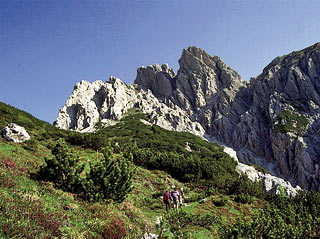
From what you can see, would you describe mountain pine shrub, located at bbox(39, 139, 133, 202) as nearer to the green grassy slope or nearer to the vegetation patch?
the green grassy slope

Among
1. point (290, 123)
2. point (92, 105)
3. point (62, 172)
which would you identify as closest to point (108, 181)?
point (62, 172)

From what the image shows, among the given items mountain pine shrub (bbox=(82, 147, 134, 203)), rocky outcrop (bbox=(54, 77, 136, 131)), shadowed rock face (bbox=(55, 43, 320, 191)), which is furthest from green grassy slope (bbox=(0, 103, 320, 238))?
rocky outcrop (bbox=(54, 77, 136, 131))

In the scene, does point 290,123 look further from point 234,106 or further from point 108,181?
point 108,181

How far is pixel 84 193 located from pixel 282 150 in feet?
348

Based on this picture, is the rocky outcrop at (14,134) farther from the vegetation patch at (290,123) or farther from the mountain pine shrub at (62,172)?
the vegetation patch at (290,123)

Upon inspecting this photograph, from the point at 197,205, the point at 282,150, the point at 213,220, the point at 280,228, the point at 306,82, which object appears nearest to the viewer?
the point at 280,228

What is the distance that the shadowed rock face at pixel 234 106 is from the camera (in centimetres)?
8944

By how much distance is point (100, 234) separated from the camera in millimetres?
7047

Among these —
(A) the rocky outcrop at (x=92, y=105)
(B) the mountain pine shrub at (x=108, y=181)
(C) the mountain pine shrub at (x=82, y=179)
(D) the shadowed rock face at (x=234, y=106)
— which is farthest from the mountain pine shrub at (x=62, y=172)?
(A) the rocky outcrop at (x=92, y=105)

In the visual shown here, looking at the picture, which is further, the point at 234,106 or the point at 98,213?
the point at 234,106

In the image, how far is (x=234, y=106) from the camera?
132 m

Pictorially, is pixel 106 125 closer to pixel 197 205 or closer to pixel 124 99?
pixel 124 99

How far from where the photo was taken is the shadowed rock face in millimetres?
89438

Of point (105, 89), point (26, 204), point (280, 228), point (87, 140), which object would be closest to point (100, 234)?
point (26, 204)
